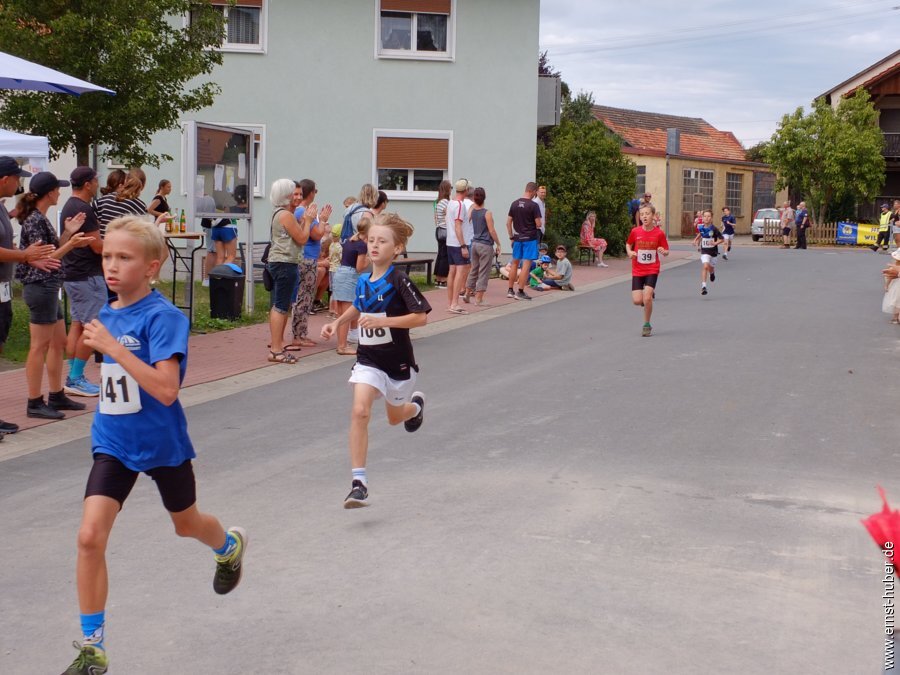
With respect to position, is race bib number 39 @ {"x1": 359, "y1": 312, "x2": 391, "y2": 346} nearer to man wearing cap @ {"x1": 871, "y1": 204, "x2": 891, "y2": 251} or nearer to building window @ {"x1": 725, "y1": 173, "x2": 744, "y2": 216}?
man wearing cap @ {"x1": 871, "y1": 204, "x2": 891, "y2": 251}

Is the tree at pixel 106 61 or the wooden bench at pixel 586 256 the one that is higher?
the tree at pixel 106 61

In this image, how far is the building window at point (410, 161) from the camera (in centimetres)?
2597

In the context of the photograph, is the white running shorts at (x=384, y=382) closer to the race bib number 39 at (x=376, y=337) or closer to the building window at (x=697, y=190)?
the race bib number 39 at (x=376, y=337)

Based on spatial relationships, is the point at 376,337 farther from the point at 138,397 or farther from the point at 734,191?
the point at 734,191

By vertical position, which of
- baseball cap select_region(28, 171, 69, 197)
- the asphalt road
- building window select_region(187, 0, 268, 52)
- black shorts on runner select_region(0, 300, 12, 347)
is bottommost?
the asphalt road

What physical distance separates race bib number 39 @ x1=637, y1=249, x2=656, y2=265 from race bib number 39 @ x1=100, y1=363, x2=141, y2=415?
10981mm

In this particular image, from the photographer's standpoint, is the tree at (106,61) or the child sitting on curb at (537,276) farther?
the child sitting on curb at (537,276)

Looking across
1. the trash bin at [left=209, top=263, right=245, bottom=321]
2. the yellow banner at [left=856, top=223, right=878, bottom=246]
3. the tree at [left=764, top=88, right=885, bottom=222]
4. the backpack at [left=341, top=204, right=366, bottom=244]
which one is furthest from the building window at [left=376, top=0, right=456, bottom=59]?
the yellow banner at [left=856, top=223, right=878, bottom=246]

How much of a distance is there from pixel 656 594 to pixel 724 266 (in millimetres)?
26211

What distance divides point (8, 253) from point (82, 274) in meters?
1.32

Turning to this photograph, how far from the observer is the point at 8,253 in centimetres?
791

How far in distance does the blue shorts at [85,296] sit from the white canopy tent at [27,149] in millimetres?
3272

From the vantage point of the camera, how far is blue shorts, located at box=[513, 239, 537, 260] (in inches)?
741

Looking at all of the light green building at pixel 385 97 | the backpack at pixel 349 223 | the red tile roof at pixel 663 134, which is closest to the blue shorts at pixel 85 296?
the backpack at pixel 349 223
